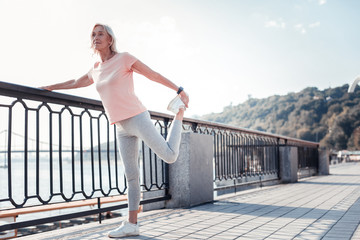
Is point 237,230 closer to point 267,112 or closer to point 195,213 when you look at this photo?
point 195,213

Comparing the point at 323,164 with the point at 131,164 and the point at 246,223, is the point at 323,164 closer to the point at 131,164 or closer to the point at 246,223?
the point at 246,223

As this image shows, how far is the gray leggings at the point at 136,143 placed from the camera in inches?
110

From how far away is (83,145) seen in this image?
3842mm

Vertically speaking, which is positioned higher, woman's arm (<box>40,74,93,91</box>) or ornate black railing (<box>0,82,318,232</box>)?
woman's arm (<box>40,74,93,91</box>)

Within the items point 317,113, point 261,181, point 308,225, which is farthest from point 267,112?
point 308,225

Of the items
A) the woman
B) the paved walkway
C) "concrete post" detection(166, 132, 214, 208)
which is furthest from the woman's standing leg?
"concrete post" detection(166, 132, 214, 208)

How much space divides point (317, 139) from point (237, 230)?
2959 inches

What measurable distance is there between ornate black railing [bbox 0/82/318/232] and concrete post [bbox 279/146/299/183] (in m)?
0.31

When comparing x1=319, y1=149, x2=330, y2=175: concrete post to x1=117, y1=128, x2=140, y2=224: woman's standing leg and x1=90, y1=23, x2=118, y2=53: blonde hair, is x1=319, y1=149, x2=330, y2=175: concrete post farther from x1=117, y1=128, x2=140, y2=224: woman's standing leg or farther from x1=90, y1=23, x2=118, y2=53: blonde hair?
x1=90, y1=23, x2=118, y2=53: blonde hair

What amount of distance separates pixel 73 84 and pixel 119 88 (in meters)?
0.63

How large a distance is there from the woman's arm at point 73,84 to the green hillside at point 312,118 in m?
66.3

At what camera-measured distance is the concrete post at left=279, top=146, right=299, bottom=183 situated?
393 inches

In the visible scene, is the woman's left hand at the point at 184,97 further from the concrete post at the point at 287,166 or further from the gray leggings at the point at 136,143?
the concrete post at the point at 287,166

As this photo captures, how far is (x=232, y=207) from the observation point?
4926 millimetres
